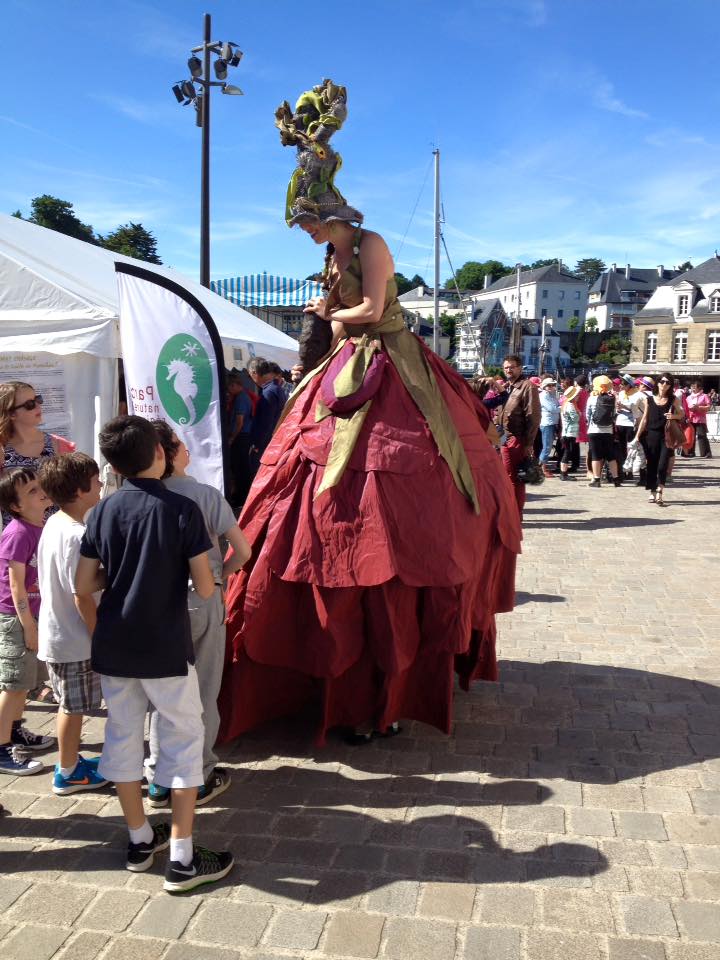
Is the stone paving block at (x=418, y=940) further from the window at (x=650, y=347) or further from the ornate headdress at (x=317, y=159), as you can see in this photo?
the window at (x=650, y=347)

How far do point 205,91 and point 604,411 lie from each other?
785 cm

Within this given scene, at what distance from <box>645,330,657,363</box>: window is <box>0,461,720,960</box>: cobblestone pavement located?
224 ft

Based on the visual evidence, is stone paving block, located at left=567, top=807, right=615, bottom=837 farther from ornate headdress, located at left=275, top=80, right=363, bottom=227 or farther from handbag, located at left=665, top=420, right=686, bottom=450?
handbag, located at left=665, top=420, right=686, bottom=450

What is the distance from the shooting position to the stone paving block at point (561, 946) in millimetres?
2146

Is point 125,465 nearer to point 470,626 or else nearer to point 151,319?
point 470,626

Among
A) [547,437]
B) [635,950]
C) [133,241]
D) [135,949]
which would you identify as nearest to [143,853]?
[135,949]

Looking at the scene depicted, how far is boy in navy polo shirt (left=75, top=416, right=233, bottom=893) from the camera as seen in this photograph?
2.45m

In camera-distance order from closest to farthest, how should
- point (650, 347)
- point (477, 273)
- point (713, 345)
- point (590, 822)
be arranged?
1. point (590, 822)
2. point (713, 345)
3. point (650, 347)
4. point (477, 273)

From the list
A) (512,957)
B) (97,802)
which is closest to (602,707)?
(512,957)

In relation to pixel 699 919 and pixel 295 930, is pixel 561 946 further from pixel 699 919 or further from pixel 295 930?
pixel 295 930

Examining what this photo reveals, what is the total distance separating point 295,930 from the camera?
7.47 ft

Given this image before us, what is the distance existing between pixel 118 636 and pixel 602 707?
247 cm

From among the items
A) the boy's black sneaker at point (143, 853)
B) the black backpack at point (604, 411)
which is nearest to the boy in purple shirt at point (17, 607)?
the boy's black sneaker at point (143, 853)

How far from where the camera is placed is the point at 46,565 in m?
3.02
